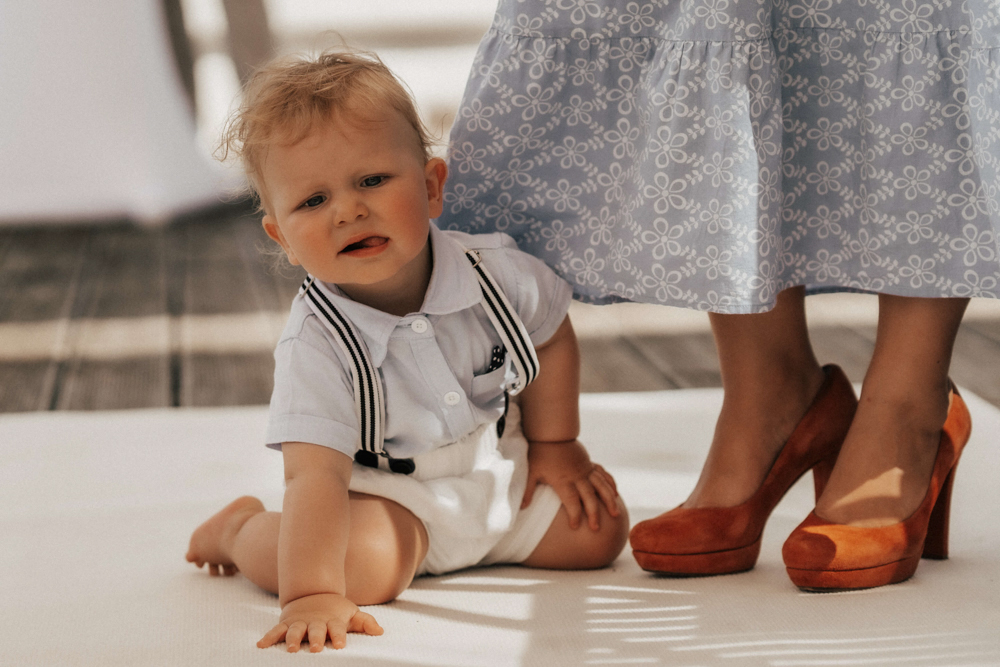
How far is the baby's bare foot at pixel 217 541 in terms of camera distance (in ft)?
2.98

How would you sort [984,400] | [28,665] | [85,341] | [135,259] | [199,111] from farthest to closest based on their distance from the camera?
[199,111] < [135,259] < [85,341] < [984,400] < [28,665]

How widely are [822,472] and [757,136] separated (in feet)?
1.03

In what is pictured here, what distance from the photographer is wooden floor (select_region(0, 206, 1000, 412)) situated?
4.97 feet

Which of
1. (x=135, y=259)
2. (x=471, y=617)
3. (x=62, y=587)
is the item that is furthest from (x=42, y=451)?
(x=135, y=259)

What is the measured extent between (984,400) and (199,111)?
2532mm

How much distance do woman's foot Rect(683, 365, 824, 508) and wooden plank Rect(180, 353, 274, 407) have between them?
2.46 feet

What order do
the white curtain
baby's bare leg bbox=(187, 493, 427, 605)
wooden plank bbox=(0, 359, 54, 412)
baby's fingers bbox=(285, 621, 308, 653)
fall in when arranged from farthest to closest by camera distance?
the white curtain → wooden plank bbox=(0, 359, 54, 412) → baby's bare leg bbox=(187, 493, 427, 605) → baby's fingers bbox=(285, 621, 308, 653)

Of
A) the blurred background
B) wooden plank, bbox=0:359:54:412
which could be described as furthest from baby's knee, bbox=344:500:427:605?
wooden plank, bbox=0:359:54:412

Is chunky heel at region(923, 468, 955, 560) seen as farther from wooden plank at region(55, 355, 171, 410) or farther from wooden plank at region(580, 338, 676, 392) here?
wooden plank at region(55, 355, 171, 410)

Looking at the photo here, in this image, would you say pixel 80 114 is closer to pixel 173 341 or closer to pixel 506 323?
pixel 173 341

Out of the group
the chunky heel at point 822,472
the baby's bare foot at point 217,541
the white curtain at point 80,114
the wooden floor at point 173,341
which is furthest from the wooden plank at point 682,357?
the white curtain at point 80,114

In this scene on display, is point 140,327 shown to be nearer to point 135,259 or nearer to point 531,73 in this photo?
point 135,259

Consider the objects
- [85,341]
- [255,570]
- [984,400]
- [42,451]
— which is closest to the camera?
[255,570]

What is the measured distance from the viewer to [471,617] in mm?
794
